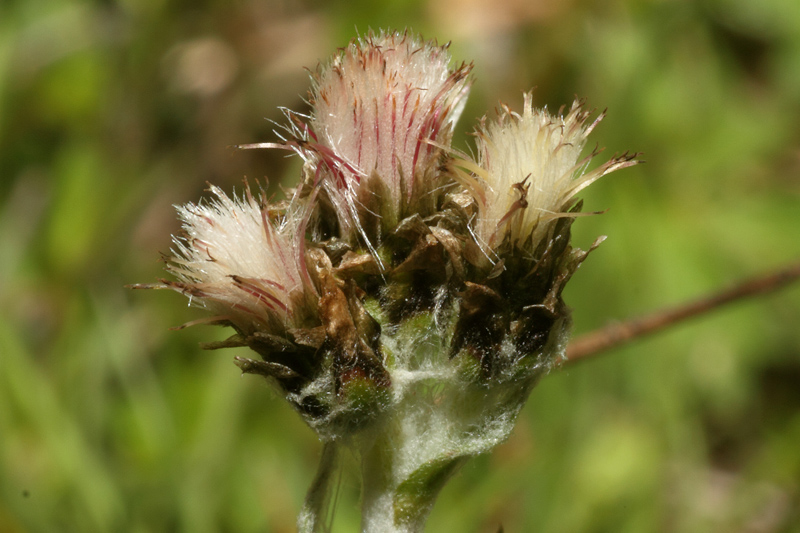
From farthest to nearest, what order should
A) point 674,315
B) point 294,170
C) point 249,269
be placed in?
1. point 294,170
2. point 674,315
3. point 249,269

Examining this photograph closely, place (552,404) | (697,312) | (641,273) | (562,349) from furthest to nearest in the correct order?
(641,273), (552,404), (697,312), (562,349)

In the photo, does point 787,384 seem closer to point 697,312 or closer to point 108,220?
point 697,312

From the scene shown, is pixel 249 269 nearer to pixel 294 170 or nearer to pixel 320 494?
pixel 320 494

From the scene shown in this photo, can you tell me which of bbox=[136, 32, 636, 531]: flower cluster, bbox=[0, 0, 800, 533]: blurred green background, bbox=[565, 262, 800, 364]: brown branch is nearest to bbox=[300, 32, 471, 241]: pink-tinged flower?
bbox=[136, 32, 636, 531]: flower cluster

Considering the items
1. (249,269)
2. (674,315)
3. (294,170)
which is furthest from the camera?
(294,170)

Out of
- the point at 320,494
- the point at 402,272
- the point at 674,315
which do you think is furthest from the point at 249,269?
the point at 674,315

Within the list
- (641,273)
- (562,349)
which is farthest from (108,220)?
(562,349)
